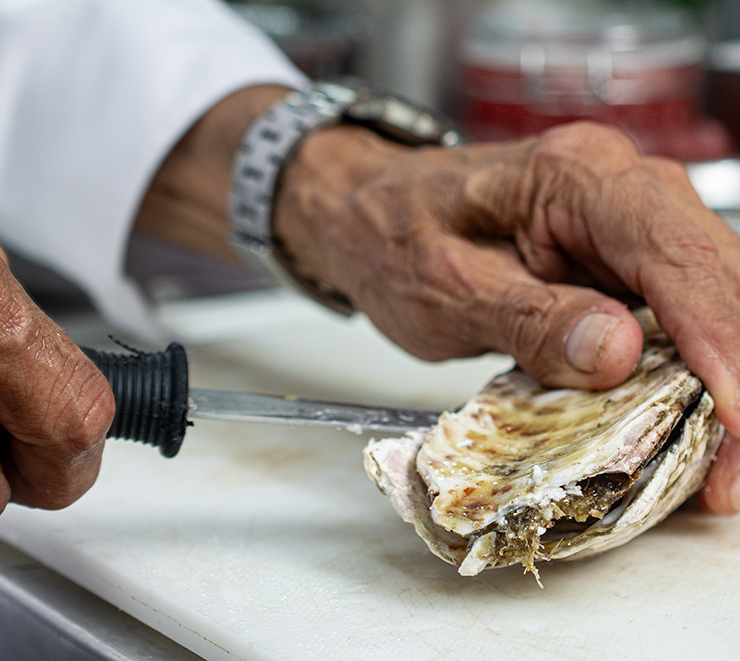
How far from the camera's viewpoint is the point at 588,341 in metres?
0.82

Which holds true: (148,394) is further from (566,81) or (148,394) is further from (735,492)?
(566,81)

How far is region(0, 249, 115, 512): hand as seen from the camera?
0.63 m

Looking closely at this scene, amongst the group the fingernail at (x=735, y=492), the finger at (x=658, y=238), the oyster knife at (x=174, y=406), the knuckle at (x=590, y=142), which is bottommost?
the fingernail at (x=735, y=492)

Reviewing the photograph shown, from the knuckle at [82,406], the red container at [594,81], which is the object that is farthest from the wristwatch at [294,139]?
the red container at [594,81]

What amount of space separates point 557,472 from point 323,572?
25cm

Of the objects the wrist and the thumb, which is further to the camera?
the wrist

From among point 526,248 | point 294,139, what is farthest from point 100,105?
point 526,248

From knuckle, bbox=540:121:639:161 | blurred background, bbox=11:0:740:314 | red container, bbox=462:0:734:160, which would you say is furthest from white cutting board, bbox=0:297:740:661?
red container, bbox=462:0:734:160

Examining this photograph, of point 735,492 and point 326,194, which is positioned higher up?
point 326,194

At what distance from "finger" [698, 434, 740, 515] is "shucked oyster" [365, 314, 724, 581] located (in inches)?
0.6

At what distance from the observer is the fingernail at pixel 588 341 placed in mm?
814

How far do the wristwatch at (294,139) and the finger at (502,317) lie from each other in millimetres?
249

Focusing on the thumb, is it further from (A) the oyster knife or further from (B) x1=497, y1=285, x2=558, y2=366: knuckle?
(A) the oyster knife

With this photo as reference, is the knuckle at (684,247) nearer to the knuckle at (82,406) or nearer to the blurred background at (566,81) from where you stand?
the knuckle at (82,406)
